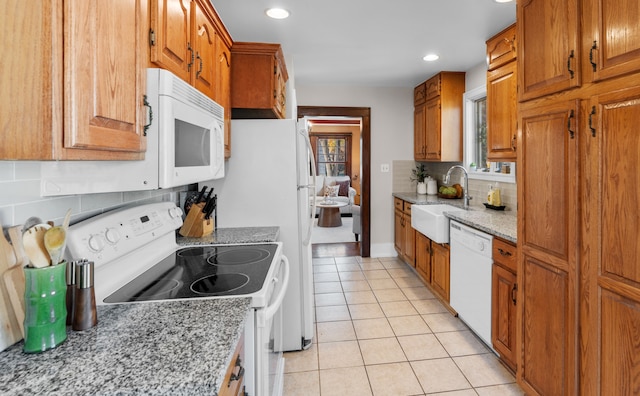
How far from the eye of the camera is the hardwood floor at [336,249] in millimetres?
5005

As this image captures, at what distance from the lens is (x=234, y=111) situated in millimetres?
2625

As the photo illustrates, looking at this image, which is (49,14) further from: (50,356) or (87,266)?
(50,356)

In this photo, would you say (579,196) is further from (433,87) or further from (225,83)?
(433,87)

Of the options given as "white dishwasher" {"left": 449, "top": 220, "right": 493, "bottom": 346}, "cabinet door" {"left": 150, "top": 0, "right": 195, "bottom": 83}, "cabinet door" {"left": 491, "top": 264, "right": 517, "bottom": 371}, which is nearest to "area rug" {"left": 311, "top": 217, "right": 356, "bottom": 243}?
"white dishwasher" {"left": 449, "top": 220, "right": 493, "bottom": 346}

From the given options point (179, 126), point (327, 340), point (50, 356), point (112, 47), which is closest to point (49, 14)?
point (112, 47)

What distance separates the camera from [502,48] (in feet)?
8.88

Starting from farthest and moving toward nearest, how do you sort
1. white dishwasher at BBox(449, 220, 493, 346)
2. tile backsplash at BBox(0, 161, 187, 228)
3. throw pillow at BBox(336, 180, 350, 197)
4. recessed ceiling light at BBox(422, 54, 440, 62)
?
throw pillow at BBox(336, 180, 350, 197) → recessed ceiling light at BBox(422, 54, 440, 62) → white dishwasher at BBox(449, 220, 493, 346) → tile backsplash at BBox(0, 161, 187, 228)

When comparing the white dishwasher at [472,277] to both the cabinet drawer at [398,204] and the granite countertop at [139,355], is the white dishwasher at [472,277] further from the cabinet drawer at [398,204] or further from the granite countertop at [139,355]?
the granite countertop at [139,355]

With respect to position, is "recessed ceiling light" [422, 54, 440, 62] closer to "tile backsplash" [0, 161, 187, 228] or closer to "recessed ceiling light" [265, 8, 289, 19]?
"recessed ceiling light" [265, 8, 289, 19]

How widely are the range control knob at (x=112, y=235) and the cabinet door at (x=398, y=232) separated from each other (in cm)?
354

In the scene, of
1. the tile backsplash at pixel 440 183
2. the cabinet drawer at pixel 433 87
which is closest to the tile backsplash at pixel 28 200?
the tile backsplash at pixel 440 183

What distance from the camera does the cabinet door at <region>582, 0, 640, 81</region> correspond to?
1163 mm

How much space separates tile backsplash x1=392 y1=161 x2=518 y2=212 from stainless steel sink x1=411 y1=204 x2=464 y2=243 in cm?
30

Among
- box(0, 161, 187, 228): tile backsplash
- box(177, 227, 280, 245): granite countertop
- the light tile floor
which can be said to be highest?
box(0, 161, 187, 228): tile backsplash
